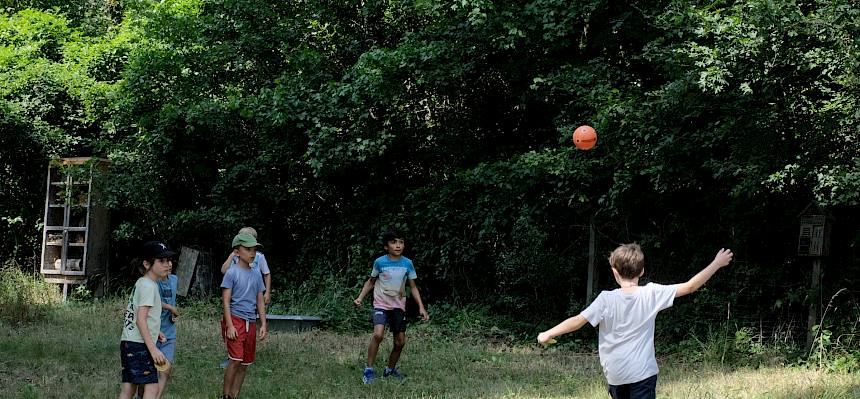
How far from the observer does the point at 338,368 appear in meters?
9.67

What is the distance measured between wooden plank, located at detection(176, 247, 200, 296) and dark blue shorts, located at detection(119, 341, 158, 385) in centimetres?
1074

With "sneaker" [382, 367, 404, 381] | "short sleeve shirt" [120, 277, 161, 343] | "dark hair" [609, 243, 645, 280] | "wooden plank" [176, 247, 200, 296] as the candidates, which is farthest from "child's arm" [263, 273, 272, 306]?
"wooden plank" [176, 247, 200, 296]

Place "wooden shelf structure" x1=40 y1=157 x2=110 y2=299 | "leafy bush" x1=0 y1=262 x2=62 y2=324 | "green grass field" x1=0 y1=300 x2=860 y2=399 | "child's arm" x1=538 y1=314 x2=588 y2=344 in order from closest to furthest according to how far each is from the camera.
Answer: "child's arm" x1=538 y1=314 x2=588 y2=344 < "green grass field" x1=0 y1=300 x2=860 y2=399 < "leafy bush" x1=0 y1=262 x2=62 y2=324 < "wooden shelf structure" x1=40 y1=157 x2=110 y2=299

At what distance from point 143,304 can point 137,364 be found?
1.36 ft

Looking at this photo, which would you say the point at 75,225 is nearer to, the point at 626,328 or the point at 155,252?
the point at 155,252

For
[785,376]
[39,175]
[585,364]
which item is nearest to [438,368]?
[585,364]

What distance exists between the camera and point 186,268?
653 inches

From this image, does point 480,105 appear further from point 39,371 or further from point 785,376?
point 39,371

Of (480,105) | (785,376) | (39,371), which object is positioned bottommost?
(39,371)

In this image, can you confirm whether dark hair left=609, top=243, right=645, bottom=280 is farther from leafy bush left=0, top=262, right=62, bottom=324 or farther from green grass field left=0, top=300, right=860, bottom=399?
leafy bush left=0, top=262, right=62, bottom=324

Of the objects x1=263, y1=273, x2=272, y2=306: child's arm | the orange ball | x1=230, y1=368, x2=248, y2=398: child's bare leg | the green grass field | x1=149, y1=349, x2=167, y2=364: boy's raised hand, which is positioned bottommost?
the green grass field

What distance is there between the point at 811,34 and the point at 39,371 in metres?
8.86

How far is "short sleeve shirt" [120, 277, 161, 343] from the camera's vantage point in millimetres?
5910

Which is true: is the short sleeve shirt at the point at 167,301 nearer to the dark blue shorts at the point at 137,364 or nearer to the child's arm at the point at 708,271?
the dark blue shorts at the point at 137,364
